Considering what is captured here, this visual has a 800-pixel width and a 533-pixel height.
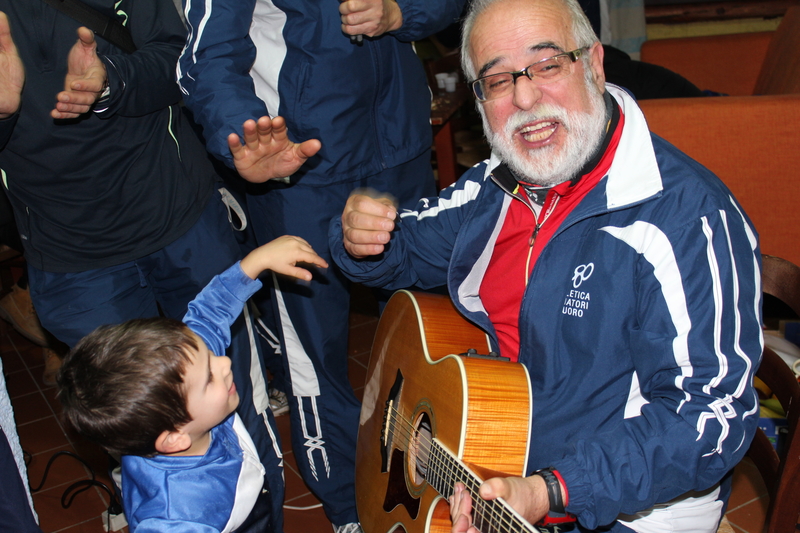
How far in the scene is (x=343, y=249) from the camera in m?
1.71

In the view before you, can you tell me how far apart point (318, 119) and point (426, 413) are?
81cm

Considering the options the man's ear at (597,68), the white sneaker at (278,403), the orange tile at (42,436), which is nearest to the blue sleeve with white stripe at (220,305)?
the man's ear at (597,68)

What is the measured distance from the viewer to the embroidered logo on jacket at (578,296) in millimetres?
1314

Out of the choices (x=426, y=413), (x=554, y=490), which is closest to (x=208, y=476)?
(x=426, y=413)

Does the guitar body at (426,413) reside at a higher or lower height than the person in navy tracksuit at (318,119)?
lower

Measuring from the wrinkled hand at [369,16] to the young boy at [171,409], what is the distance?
0.56 meters

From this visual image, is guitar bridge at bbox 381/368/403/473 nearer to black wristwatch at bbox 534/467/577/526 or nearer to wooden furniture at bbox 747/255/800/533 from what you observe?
black wristwatch at bbox 534/467/577/526

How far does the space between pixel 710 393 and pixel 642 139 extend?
51 centimetres

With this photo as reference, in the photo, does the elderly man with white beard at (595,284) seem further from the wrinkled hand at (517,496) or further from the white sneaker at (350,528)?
the white sneaker at (350,528)

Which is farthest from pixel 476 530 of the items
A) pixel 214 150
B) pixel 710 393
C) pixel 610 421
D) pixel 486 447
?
pixel 214 150

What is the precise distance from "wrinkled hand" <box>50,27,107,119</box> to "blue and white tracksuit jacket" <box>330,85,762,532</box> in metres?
1.10

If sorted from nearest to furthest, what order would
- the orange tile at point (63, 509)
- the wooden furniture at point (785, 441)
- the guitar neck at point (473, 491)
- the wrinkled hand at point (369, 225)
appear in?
the guitar neck at point (473, 491), the wooden furniture at point (785, 441), the wrinkled hand at point (369, 225), the orange tile at point (63, 509)

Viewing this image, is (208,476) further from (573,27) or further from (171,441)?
(573,27)

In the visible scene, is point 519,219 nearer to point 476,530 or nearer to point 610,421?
point 610,421
